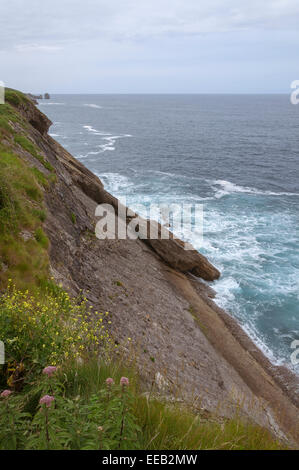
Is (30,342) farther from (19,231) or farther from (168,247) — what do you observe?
(168,247)

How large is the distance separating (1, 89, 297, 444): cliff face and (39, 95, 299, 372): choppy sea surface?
3.28 m

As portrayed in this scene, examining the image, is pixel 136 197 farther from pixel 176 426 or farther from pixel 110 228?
pixel 176 426

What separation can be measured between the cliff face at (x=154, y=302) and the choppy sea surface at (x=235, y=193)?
10.8 ft

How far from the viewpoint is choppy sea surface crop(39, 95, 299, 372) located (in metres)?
23.0

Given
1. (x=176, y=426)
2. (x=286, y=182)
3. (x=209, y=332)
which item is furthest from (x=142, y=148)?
(x=176, y=426)

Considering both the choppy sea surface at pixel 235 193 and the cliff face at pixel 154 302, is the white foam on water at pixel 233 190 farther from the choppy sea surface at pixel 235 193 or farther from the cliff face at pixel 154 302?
the cliff face at pixel 154 302

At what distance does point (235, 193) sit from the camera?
45.5 m

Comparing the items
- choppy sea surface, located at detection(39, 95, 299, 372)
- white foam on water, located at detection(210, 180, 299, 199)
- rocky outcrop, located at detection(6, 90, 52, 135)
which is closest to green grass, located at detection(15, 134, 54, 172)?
rocky outcrop, located at detection(6, 90, 52, 135)

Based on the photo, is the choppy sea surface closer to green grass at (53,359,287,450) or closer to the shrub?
green grass at (53,359,287,450)

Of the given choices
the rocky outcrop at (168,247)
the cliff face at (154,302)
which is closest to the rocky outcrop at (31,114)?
the cliff face at (154,302)

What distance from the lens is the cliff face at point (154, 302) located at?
12109mm

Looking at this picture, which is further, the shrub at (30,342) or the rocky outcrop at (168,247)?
the rocky outcrop at (168,247)

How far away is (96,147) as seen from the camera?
73.2 meters

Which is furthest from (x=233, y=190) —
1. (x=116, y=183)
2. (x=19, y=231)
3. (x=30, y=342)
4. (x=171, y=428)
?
(x=171, y=428)
